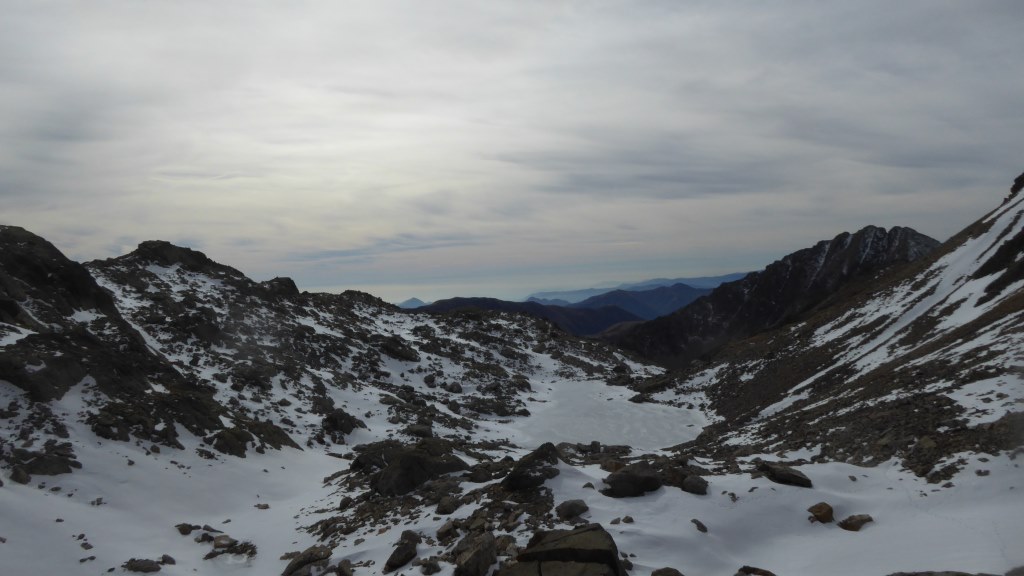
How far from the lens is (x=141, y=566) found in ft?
42.4

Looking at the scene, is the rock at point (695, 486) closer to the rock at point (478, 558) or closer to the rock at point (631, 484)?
the rock at point (631, 484)

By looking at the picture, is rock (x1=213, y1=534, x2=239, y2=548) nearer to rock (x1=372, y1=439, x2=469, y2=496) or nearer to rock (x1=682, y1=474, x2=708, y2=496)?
rock (x1=372, y1=439, x2=469, y2=496)

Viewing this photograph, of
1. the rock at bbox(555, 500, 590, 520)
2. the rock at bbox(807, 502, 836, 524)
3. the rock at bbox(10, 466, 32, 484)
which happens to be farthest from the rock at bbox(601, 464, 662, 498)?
the rock at bbox(10, 466, 32, 484)

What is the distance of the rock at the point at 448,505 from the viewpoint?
45.6 feet

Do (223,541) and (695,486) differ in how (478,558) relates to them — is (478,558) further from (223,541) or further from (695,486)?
(223,541)

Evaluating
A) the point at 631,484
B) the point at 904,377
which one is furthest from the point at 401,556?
the point at 904,377

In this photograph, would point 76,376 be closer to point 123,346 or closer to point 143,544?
point 123,346

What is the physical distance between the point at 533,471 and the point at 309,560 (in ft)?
20.6

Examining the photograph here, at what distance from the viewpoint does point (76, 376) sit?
2111 cm

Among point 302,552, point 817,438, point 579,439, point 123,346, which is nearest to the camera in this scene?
point 302,552

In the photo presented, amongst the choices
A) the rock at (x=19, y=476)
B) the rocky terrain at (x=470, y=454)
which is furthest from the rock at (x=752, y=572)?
the rock at (x=19, y=476)

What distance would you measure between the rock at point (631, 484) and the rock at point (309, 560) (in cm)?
752

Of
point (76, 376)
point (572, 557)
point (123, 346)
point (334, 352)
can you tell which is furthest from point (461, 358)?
point (572, 557)

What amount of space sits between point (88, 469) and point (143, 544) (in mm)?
4594
